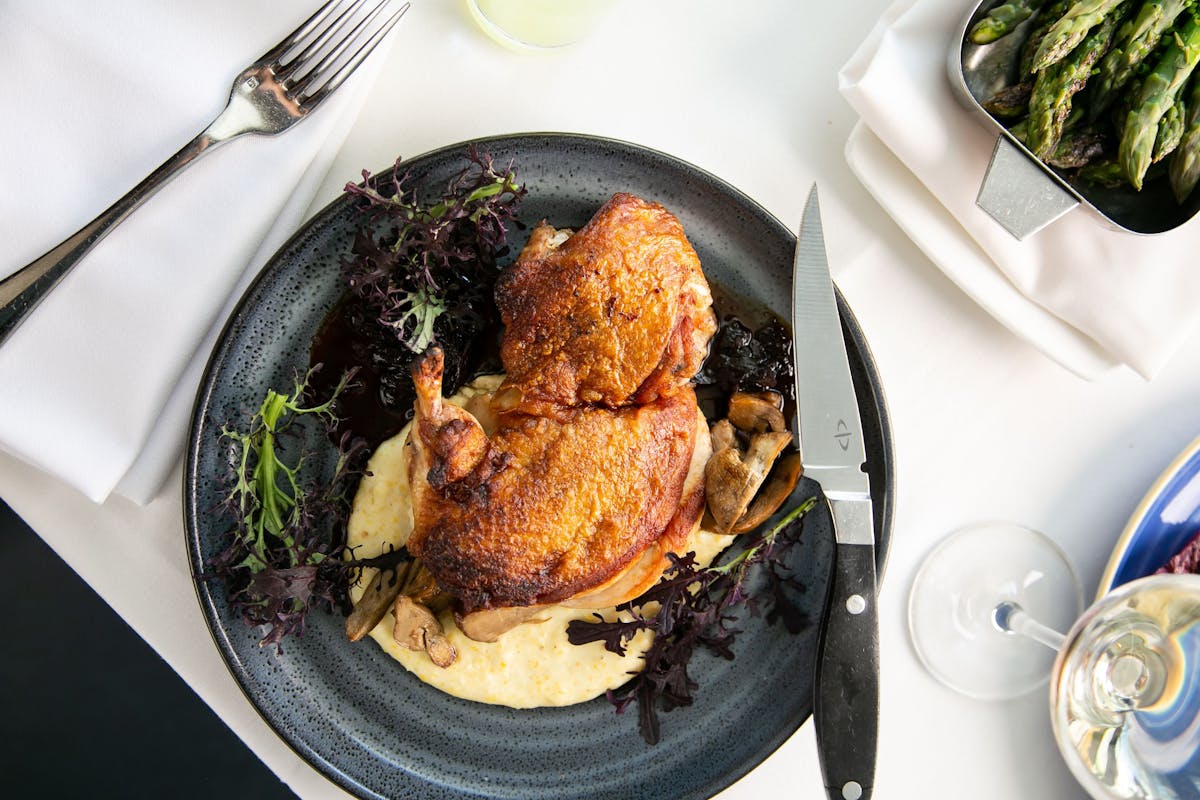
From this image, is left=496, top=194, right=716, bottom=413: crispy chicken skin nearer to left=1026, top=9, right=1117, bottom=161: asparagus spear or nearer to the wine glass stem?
left=1026, top=9, right=1117, bottom=161: asparagus spear

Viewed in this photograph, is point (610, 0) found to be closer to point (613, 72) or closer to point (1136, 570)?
point (613, 72)

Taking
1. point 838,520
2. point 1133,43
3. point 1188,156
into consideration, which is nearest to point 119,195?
point 838,520

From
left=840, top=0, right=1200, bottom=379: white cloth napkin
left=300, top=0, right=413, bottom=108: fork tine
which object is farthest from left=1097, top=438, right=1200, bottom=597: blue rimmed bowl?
left=300, top=0, right=413, bottom=108: fork tine

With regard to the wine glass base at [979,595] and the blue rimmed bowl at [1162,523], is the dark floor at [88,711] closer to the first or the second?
the wine glass base at [979,595]

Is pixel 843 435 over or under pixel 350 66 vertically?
under

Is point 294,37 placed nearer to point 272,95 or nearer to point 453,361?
point 272,95

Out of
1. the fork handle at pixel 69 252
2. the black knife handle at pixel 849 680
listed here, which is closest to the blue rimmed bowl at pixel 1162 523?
the black knife handle at pixel 849 680

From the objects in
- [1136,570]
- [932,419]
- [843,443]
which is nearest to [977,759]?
[1136,570]
